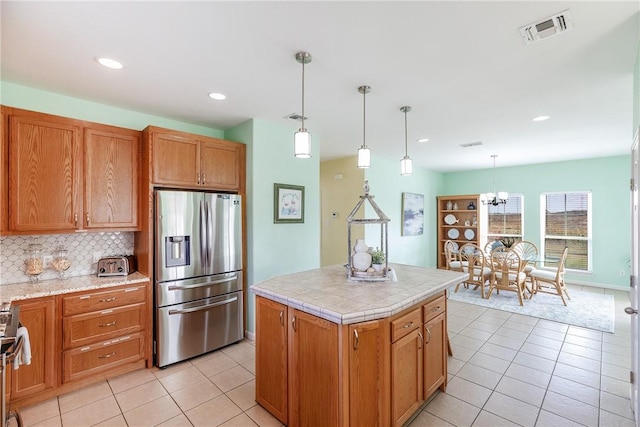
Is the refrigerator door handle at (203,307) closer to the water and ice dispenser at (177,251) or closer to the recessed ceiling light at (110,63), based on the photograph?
the water and ice dispenser at (177,251)

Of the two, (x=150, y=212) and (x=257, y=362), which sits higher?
(x=150, y=212)

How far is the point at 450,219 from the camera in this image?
24.3 ft

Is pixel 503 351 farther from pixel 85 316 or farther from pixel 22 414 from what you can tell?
pixel 22 414

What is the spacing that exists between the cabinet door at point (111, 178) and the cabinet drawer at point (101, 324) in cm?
78

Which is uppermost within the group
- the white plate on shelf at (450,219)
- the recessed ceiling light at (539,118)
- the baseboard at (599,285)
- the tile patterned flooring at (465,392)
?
the recessed ceiling light at (539,118)

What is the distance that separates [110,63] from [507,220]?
25.1 feet

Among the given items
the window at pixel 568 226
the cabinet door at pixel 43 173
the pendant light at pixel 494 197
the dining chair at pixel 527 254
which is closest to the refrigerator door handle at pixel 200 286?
the cabinet door at pixel 43 173

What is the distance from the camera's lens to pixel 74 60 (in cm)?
211

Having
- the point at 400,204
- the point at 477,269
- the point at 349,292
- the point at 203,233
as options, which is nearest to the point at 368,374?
the point at 349,292

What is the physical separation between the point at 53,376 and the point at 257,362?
1659 mm

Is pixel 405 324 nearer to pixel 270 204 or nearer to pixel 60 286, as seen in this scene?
pixel 270 204

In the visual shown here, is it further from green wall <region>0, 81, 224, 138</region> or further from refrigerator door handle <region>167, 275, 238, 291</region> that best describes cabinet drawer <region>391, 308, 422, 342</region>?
green wall <region>0, 81, 224, 138</region>

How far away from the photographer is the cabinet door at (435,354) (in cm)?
213

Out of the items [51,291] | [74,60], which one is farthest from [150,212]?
[74,60]
